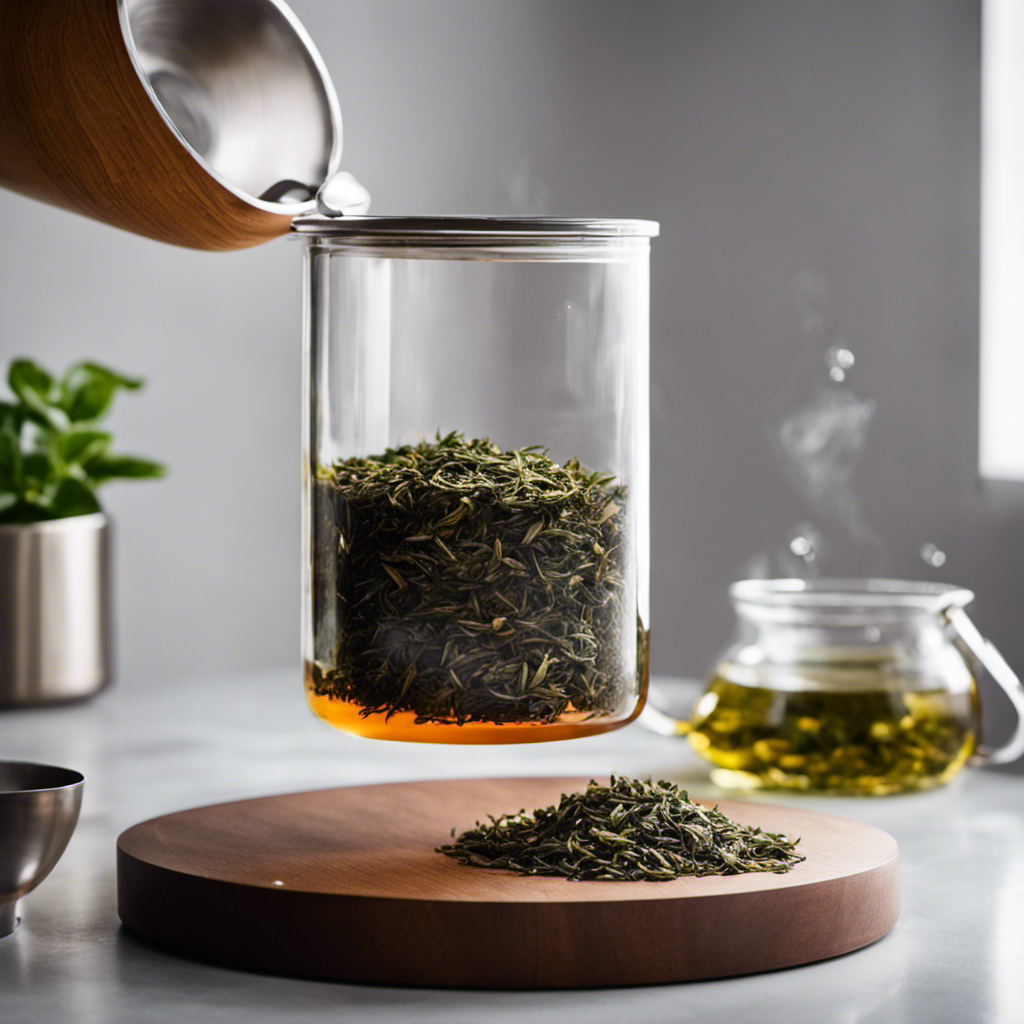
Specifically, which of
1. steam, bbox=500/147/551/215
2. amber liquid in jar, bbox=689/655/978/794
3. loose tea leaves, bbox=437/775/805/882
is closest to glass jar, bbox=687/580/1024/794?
amber liquid in jar, bbox=689/655/978/794

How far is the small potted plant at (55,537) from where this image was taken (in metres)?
1.97

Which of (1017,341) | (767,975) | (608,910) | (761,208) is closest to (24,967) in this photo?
(608,910)

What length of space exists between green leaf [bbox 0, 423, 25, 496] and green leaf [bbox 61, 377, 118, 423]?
12 centimetres

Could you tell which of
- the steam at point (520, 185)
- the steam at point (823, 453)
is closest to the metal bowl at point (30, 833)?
the steam at point (823, 453)

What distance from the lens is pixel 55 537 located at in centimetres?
199

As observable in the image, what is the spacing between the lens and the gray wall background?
7.75 ft

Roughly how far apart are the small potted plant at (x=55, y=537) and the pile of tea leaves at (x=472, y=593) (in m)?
0.98

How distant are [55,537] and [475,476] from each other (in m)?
1.06

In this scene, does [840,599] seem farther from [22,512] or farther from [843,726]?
[22,512]

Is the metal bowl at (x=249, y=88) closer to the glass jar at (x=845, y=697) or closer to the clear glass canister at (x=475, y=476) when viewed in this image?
the clear glass canister at (x=475, y=476)

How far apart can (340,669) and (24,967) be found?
293mm

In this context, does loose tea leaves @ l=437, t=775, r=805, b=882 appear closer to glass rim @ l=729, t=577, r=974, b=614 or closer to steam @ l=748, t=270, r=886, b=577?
glass rim @ l=729, t=577, r=974, b=614

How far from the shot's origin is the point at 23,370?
6.82 feet

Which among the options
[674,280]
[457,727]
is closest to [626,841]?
[457,727]
